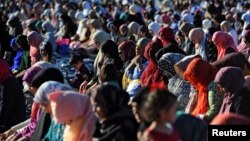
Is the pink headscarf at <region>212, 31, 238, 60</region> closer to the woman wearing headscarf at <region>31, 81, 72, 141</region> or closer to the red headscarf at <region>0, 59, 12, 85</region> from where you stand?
the red headscarf at <region>0, 59, 12, 85</region>

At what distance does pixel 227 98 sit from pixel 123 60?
3446mm

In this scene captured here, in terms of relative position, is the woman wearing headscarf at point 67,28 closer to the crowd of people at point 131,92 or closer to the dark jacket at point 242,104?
the crowd of people at point 131,92

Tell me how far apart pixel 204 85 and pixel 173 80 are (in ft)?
3.26

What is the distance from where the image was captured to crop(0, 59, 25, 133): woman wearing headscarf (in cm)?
697

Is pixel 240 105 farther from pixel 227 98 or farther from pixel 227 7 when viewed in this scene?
pixel 227 7

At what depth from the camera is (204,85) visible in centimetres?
621

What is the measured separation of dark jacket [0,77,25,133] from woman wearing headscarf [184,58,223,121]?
1.93m

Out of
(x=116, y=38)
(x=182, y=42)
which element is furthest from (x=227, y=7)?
(x=182, y=42)

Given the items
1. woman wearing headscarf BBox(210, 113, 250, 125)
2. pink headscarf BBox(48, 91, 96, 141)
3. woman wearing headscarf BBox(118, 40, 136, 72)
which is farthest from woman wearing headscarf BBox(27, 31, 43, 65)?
woman wearing headscarf BBox(210, 113, 250, 125)

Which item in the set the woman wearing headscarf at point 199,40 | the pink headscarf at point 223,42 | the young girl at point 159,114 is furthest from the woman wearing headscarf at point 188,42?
the young girl at point 159,114

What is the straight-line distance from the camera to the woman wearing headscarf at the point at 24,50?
10.2m

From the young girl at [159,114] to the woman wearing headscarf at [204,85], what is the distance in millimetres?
2108

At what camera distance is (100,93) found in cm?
431

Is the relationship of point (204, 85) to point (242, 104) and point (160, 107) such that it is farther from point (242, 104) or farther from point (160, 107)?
point (160, 107)
